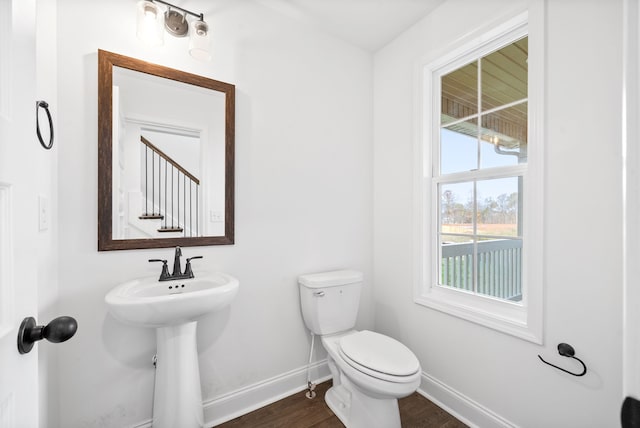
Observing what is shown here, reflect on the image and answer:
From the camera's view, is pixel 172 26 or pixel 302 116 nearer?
pixel 172 26

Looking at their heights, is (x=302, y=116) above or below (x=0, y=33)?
above

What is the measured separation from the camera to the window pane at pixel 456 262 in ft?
5.70

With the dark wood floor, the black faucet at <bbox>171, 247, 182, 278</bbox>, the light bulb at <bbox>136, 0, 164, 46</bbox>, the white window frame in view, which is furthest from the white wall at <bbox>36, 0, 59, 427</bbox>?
the white window frame

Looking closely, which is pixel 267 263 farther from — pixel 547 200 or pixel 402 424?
pixel 547 200

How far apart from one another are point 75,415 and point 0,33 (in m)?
1.56

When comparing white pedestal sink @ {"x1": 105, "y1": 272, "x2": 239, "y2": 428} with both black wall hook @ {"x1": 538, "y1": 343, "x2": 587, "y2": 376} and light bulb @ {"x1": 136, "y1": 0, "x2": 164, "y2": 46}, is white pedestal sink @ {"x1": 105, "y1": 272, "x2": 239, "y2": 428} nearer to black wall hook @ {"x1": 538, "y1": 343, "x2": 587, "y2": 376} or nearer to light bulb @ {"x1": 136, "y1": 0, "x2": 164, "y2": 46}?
light bulb @ {"x1": 136, "y1": 0, "x2": 164, "y2": 46}

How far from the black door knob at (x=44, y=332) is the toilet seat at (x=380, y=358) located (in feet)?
3.86

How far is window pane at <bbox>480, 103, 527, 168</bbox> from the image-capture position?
1479 millimetres

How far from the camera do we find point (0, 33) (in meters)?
0.44

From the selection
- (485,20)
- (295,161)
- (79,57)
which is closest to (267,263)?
(295,161)

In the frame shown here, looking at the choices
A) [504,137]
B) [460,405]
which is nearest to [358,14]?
[504,137]

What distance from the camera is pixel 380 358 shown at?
1.39 meters

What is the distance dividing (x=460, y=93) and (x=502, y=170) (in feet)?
1.98

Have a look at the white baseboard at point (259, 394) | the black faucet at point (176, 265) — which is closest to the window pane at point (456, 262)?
the white baseboard at point (259, 394)
